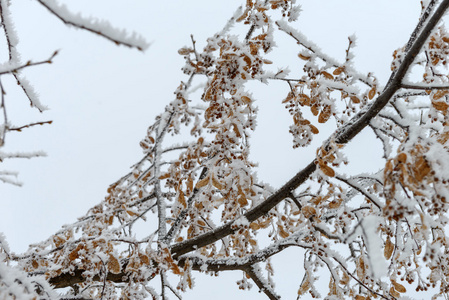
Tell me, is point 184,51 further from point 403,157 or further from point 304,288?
point 304,288

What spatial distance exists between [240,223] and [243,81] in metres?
0.91

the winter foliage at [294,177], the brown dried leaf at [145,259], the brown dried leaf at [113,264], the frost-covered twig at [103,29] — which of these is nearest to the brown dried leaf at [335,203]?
the winter foliage at [294,177]

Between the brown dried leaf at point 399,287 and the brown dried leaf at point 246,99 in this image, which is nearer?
the brown dried leaf at point 246,99

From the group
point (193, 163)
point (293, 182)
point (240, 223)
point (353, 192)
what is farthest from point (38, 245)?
point (353, 192)

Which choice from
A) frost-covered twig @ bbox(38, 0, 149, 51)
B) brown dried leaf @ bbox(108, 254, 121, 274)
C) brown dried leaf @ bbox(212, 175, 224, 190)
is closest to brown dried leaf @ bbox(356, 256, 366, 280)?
brown dried leaf @ bbox(212, 175, 224, 190)

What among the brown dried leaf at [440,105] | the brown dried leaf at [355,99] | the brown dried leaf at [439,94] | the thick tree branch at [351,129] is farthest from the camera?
the brown dried leaf at [355,99]

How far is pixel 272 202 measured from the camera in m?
2.44

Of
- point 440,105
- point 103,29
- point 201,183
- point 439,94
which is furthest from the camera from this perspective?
point 201,183

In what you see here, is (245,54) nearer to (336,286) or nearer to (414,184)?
(414,184)

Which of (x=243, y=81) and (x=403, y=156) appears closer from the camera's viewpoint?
(x=403, y=156)

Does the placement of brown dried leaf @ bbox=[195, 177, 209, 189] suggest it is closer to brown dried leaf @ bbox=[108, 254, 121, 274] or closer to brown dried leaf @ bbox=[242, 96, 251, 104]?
brown dried leaf @ bbox=[242, 96, 251, 104]

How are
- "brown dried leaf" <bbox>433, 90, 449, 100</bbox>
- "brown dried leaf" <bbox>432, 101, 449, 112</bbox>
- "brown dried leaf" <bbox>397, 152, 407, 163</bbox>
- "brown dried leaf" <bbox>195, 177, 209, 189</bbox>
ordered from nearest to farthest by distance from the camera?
"brown dried leaf" <bbox>397, 152, 407, 163</bbox> → "brown dried leaf" <bbox>432, 101, 449, 112</bbox> → "brown dried leaf" <bbox>433, 90, 449, 100</bbox> → "brown dried leaf" <bbox>195, 177, 209, 189</bbox>

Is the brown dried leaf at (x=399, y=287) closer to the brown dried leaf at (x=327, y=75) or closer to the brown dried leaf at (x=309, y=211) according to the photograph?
the brown dried leaf at (x=309, y=211)

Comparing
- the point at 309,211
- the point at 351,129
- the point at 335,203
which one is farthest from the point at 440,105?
the point at 309,211
